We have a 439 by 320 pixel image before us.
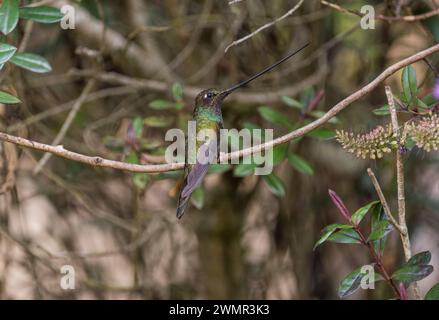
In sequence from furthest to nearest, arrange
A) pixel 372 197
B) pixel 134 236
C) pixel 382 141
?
pixel 372 197 < pixel 134 236 < pixel 382 141

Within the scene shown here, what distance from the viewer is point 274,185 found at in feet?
7.97

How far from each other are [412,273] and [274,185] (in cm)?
89

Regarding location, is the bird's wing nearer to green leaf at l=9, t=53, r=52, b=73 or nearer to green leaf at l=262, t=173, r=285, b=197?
green leaf at l=262, t=173, r=285, b=197

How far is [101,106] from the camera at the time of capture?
3525mm

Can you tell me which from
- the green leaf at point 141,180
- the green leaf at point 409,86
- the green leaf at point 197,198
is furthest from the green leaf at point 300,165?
the green leaf at point 409,86

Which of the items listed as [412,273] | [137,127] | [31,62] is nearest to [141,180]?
[137,127]

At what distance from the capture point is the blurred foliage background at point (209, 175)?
10.1 feet

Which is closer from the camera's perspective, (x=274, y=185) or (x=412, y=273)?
(x=412, y=273)

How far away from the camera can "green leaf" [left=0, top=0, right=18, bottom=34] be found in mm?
1913

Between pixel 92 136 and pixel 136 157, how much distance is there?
0.87 meters

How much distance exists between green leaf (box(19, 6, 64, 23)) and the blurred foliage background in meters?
0.66

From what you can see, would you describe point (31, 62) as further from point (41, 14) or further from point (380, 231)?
point (380, 231)

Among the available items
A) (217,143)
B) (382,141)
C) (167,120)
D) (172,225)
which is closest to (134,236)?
(172,225)

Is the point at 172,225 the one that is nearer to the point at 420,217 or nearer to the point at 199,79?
the point at 199,79
